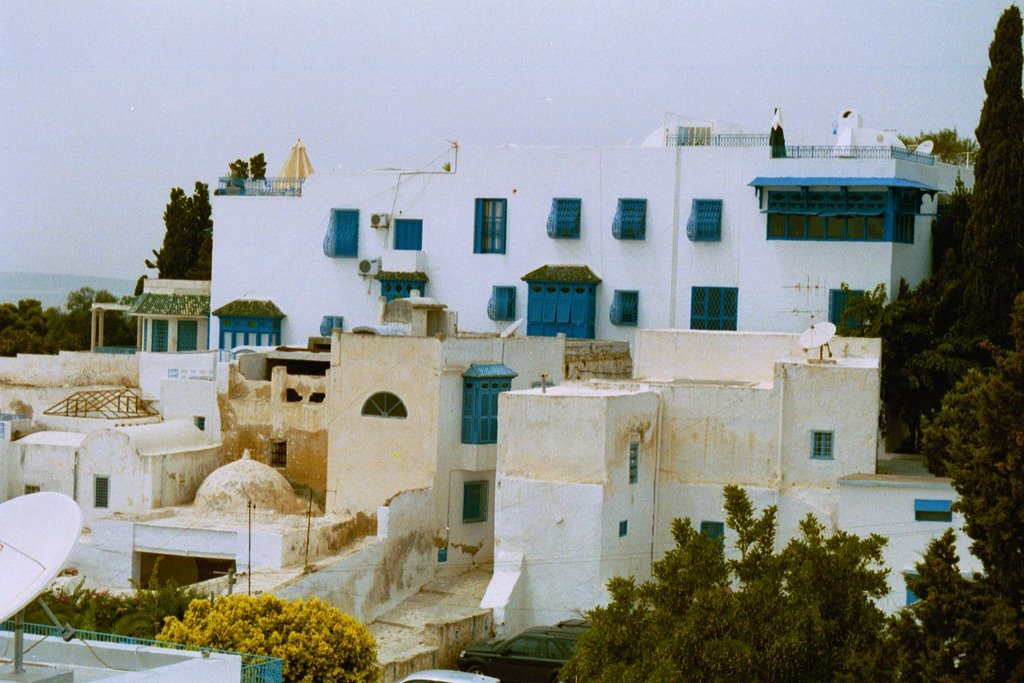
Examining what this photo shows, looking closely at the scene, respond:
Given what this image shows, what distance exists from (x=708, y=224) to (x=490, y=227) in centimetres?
542

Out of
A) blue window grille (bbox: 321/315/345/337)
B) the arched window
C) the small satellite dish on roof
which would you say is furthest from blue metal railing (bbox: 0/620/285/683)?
blue window grille (bbox: 321/315/345/337)

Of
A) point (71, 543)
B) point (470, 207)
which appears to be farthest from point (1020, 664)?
point (470, 207)

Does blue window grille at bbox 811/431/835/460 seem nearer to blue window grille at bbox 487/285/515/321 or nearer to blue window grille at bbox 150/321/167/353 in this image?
blue window grille at bbox 487/285/515/321

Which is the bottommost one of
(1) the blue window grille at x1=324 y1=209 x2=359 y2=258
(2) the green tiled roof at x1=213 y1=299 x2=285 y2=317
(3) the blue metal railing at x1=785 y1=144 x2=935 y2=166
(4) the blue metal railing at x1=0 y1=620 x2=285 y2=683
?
(4) the blue metal railing at x1=0 y1=620 x2=285 y2=683

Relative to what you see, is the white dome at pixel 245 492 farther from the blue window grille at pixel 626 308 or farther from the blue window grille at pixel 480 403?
the blue window grille at pixel 626 308

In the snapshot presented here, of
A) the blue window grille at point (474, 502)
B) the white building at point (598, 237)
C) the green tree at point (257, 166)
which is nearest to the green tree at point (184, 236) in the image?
the green tree at point (257, 166)

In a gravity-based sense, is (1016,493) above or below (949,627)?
above

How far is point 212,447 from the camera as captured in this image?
109 ft

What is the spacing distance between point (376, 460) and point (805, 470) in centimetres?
796

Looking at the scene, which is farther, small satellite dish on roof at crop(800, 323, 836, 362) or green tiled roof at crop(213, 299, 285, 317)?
green tiled roof at crop(213, 299, 285, 317)

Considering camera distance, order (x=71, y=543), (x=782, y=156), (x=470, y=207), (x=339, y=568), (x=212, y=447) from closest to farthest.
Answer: (x=71, y=543)
(x=339, y=568)
(x=212, y=447)
(x=782, y=156)
(x=470, y=207)

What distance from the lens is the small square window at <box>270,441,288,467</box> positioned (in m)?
33.3

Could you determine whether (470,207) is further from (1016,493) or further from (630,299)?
(1016,493)

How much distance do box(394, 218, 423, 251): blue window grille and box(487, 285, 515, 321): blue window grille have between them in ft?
7.87
